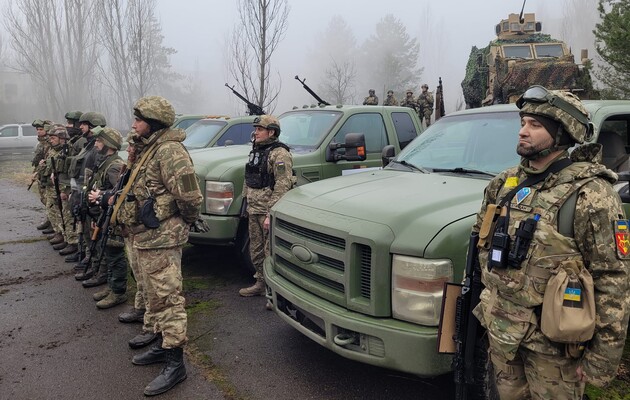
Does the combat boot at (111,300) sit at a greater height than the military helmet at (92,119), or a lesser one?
lesser

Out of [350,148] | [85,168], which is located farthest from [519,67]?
[85,168]

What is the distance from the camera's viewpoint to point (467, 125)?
13.5 ft

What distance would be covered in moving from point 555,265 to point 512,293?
21 cm

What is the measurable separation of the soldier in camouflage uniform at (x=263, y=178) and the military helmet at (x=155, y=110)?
1.29 meters

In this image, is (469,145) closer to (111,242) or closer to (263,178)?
(263,178)

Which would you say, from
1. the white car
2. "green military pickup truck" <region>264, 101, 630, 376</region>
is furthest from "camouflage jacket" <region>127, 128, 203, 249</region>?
the white car

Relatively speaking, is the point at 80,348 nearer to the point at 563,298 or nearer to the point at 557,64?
the point at 563,298

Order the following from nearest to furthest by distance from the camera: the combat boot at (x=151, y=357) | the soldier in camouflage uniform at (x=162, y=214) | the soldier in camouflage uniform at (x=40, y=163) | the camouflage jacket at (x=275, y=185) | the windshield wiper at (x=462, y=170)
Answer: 1. the soldier in camouflage uniform at (x=162, y=214)
2. the windshield wiper at (x=462, y=170)
3. the combat boot at (x=151, y=357)
4. the camouflage jacket at (x=275, y=185)
5. the soldier in camouflage uniform at (x=40, y=163)

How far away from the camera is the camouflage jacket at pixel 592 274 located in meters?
1.87

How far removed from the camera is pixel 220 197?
5188 millimetres

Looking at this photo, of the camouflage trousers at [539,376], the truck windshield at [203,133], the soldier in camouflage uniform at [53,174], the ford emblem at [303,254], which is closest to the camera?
the camouflage trousers at [539,376]

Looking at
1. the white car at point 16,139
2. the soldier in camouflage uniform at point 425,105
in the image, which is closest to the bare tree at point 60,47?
the white car at point 16,139

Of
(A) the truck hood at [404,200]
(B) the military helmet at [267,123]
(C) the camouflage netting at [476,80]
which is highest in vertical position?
(C) the camouflage netting at [476,80]

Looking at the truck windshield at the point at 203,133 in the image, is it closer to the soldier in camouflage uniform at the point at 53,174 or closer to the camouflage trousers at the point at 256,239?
the soldier in camouflage uniform at the point at 53,174
